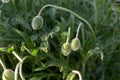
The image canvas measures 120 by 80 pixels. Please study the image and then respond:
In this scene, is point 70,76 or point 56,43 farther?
point 56,43

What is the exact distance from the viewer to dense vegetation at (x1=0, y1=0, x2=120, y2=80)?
1.51 metres

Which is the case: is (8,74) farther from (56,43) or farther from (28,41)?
(56,43)

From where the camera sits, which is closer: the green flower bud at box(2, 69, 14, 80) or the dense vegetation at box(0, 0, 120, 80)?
the green flower bud at box(2, 69, 14, 80)

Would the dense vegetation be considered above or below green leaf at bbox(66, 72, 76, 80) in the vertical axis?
above

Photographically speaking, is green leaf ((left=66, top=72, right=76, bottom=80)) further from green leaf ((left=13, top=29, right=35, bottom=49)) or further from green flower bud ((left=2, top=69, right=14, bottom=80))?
green flower bud ((left=2, top=69, right=14, bottom=80))

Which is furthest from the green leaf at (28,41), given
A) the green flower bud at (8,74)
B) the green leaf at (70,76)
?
the green flower bud at (8,74)

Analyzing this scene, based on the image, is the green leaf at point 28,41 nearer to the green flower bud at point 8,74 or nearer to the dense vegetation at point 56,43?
the dense vegetation at point 56,43

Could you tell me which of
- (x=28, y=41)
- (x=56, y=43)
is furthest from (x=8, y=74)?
(x=56, y=43)

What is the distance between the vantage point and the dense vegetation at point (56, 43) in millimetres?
1512

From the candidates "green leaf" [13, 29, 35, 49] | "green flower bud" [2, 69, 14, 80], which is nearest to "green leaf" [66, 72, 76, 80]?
"green leaf" [13, 29, 35, 49]

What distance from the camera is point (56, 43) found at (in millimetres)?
1593

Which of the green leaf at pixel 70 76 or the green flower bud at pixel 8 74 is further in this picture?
the green leaf at pixel 70 76

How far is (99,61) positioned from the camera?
1639 mm

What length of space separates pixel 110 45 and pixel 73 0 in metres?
0.37
